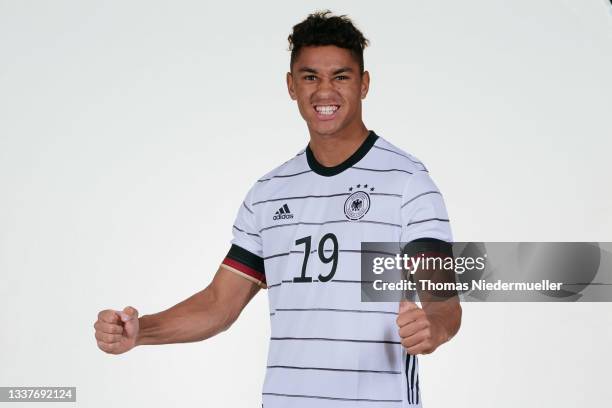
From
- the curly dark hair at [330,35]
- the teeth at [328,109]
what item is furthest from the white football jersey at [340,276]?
the curly dark hair at [330,35]

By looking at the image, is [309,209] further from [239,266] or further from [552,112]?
[552,112]

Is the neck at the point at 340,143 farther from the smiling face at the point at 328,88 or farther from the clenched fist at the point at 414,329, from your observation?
the clenched fist at the point at 414,329

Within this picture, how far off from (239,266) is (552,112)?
2.19 metres

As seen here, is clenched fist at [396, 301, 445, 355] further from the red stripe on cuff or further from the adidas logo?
the red stripe on cuff

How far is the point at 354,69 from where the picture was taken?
7.24ft

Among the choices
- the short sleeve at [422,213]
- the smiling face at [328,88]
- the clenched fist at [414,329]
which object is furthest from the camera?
the smiling face at [328,88]

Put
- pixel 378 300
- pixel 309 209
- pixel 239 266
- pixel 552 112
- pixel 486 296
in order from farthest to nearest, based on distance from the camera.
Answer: pixel 552 112
pixel 486 296
pixel 239 266
pixel 309 209
pixel 378 300

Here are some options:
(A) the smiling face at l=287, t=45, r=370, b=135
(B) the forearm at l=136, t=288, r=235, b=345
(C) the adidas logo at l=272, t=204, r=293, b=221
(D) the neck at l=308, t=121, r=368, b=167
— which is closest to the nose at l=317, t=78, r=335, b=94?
(A) the smiling face at l=287, t=45, r=370, b=135

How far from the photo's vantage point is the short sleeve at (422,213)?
1.96m

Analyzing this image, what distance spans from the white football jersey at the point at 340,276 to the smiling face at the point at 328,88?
0.29ft

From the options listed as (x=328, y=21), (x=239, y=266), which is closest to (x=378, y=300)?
(x=239, y=266)

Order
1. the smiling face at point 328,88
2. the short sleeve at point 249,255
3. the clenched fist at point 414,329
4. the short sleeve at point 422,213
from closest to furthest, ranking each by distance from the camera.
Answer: the clenched fist at point 414,329
the short sleeve at point 422,213
the smiling face at point 328,88
the short sleeve at point 249,255

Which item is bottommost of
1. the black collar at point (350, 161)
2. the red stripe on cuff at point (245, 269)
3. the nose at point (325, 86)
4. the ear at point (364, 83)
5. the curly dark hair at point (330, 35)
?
the red stripe on cuff at point (245, 269)

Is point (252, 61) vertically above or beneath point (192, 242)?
above
